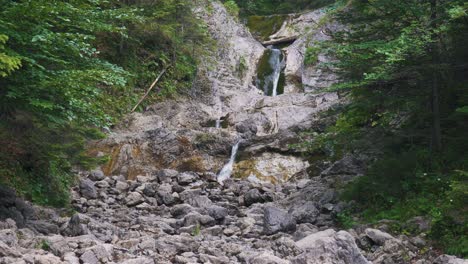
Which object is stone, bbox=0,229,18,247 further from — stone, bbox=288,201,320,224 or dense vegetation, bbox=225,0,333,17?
dense vegetation, bbox=225,0,333,17

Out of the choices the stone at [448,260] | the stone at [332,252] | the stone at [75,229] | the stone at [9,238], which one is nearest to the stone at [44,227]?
the stone at [75,229]

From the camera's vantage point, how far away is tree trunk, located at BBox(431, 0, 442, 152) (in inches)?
375

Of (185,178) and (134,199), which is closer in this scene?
(134,199)

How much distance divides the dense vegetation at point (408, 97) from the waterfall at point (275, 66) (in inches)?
674

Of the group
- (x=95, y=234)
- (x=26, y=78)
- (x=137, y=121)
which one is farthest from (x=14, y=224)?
(x=137, y=121)

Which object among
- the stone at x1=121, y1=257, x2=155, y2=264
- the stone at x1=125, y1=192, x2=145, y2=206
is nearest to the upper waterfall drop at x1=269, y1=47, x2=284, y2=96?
the stone at x1=125, y1=192, x2=145, y2=206

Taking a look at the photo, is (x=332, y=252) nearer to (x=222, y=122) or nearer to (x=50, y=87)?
(x=50, y=87)

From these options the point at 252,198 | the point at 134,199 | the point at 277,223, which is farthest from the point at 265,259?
the point at 134,199

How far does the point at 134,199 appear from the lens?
13664 millimetres

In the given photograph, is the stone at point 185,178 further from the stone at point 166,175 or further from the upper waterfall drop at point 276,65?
the upper waterfall drop at point 276,65

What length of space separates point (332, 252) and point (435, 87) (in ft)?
16.7

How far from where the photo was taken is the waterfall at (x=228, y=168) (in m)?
18.5

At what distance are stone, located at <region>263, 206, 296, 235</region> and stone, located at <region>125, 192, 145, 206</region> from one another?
15.8 feet

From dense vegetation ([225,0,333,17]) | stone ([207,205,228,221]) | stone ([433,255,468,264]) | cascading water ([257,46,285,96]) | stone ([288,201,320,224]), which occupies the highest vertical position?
dense vegetation ([225,0,333,17])
